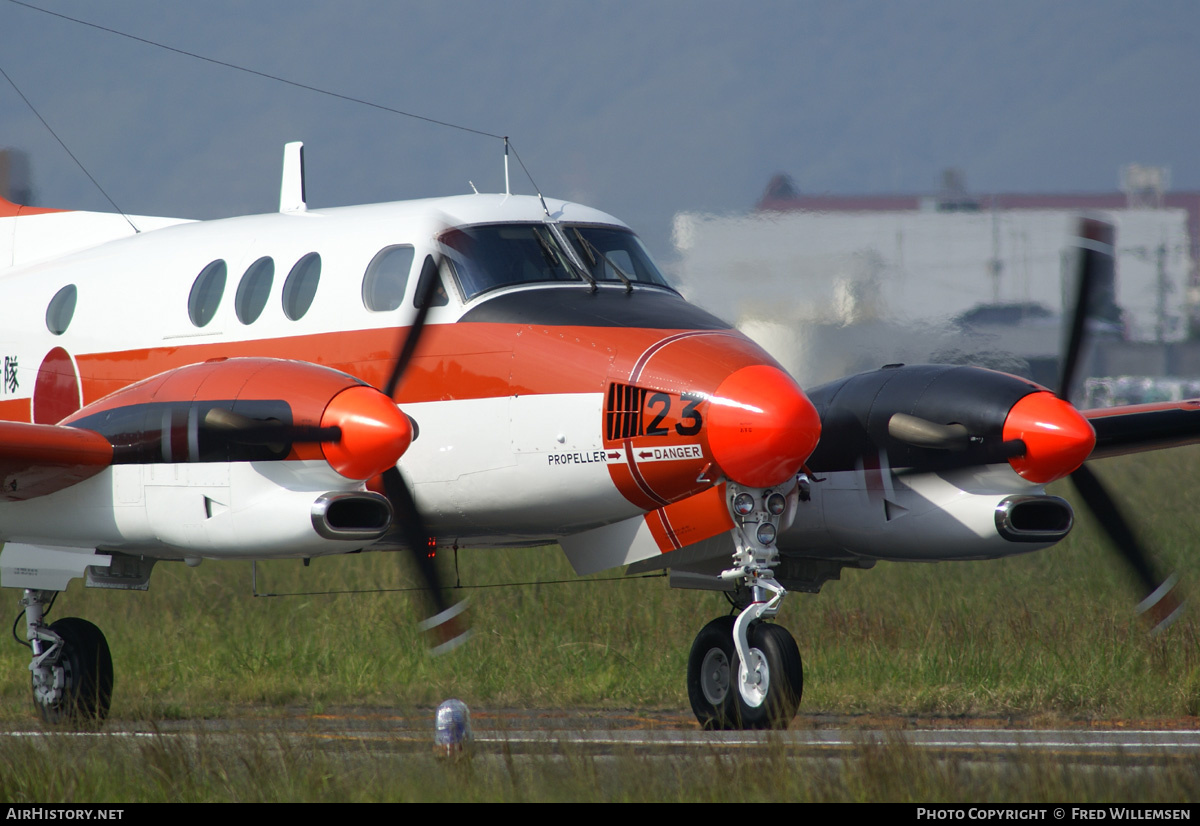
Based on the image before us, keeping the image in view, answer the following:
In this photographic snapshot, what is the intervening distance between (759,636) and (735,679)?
380mm

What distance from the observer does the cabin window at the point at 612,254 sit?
1057 cm

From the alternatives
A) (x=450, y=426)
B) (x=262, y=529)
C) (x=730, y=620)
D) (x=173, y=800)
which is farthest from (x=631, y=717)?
(x=173, y=800)

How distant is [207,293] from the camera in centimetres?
1150

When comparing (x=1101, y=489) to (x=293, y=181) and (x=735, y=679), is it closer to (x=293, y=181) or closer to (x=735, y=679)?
(x=735, y=679)

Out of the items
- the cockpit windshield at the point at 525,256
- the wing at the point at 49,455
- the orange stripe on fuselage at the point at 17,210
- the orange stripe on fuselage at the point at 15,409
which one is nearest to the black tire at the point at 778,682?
the cockpit windshield at the point at 525,256

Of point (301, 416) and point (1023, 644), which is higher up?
point (301, 416)

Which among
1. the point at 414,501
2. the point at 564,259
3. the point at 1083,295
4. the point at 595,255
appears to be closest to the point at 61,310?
the point at 414,501

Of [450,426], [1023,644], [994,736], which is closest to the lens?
[994,736]

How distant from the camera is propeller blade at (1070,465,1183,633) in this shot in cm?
1112

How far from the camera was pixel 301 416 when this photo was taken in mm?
8758

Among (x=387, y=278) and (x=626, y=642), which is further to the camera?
(x=626, y=642)
